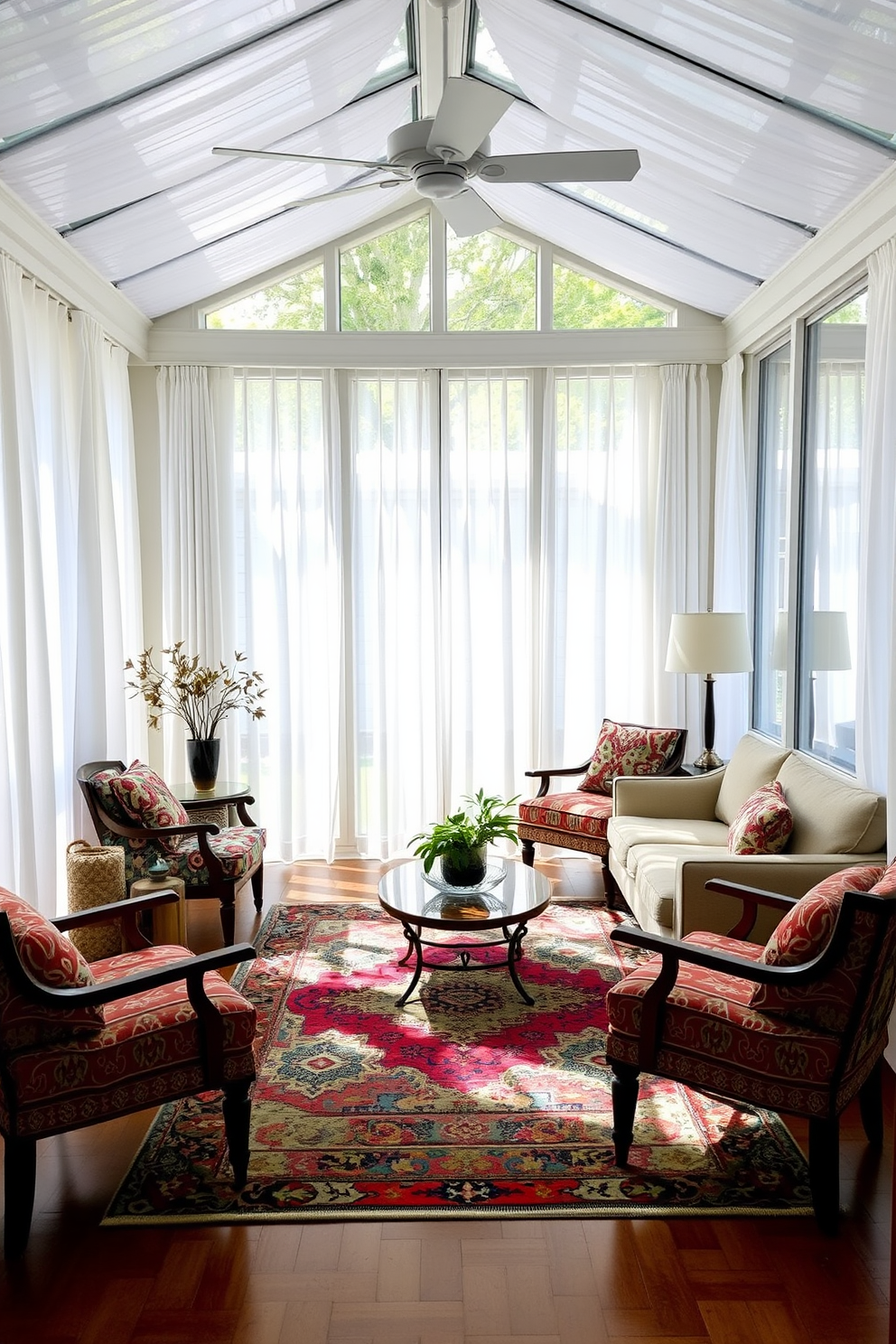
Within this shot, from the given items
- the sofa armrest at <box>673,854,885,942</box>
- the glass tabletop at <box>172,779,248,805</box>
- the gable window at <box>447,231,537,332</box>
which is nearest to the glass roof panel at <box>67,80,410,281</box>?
the gable window at <box>447,231,537,332</box>

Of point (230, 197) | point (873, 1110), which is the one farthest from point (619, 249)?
point (873, 1110)

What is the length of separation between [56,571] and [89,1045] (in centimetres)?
264

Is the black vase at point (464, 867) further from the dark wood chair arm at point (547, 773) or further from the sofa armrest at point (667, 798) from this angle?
the dark wood chair arm at point (547, 773)

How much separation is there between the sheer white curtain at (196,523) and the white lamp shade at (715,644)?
2.71 metres

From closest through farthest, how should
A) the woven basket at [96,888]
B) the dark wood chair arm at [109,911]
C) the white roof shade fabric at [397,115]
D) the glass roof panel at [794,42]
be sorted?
the glass roof panel at [794,42] → the dark wood chair arm at [109,911] → the white roof shade fabric at [397,115] → the woven basket at [96,888]

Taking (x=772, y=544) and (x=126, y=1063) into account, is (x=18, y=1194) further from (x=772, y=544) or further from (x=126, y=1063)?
(x=772, y=544)

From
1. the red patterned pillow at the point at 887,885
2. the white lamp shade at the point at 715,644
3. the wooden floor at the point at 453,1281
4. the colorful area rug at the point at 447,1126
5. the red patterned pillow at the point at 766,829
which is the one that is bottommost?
the wooden floor at the point at 453,1281

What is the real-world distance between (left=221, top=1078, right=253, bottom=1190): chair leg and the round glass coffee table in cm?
105

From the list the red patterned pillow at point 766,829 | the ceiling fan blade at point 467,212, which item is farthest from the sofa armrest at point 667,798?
the ceiling fan blade at point 467,212

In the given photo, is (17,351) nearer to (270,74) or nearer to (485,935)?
(270,74)

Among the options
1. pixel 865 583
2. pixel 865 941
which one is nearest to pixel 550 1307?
pixel 865 941

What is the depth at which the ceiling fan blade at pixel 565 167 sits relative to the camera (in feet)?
9.83

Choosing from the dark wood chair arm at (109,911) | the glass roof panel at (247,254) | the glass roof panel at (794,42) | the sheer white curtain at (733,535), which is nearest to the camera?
the glass roof panel at (794,42)

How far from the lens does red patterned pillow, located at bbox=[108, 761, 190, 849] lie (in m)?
4.40
